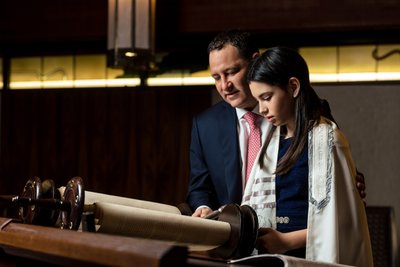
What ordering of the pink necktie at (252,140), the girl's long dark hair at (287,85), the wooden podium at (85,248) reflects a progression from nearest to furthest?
1. the wooden podium at (85,248)
2. the girl's long dark hair at (287,85)
3. the pink necktie at (252,140)

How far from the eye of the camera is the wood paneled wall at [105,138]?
5109 mm

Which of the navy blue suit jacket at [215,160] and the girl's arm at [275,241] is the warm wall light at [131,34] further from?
the girl's arm at [275,241]

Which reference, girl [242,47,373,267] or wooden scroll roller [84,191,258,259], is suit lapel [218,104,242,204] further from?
wooden scroll roller [84,191,258,259]

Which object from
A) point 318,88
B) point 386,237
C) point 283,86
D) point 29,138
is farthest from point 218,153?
point 29,138

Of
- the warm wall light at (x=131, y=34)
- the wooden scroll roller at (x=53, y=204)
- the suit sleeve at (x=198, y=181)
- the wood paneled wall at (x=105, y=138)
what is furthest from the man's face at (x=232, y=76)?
the wood paneled wall at (x=105, y=138)

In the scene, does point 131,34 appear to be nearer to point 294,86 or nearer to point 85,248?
point 294,86

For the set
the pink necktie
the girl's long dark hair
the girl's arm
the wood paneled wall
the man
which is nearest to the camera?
the girl's arm

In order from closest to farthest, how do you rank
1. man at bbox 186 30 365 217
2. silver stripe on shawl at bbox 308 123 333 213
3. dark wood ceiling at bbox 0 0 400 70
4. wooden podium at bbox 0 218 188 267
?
1. wooden podium at bbox 0 218 188 267
2. silver stripe on shawl at bbox 308 123 333 213
3. man at bbox 186 30 365 217
4. dark wood ceiling at bbox 0 0 400 70

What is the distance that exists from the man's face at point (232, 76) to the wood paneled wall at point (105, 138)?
7.89ft

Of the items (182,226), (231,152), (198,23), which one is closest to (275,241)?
(182,226)

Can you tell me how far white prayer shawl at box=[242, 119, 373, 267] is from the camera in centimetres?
196

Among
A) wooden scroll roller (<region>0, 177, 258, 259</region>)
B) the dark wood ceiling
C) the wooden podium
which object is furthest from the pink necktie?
the dark wood ceiling

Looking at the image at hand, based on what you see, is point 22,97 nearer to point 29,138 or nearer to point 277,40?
point 29,138

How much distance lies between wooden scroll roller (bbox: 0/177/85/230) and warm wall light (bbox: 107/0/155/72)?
2.91m
